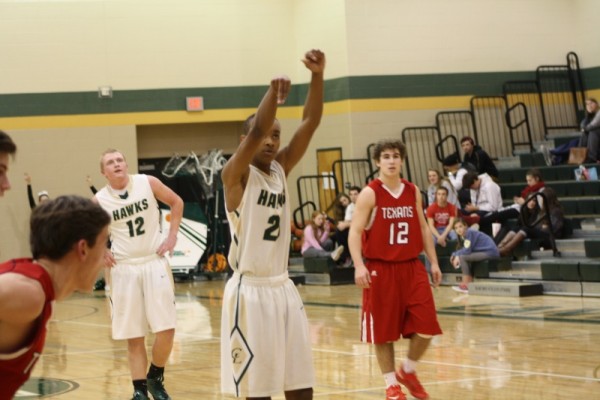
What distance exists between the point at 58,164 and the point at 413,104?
7.43 meters

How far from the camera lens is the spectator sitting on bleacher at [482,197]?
17.4 metres

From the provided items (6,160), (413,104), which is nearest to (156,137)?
(413,104)

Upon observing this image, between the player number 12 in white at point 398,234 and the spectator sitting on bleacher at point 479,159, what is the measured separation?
1151 cm

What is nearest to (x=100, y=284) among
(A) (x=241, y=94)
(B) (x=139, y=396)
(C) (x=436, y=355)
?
(A) (x=241, y=94)

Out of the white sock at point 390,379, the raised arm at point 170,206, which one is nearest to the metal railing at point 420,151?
the raised arm at point 170,206

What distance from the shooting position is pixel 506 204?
733 inches

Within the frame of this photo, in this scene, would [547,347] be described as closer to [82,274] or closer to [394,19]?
[82,274]

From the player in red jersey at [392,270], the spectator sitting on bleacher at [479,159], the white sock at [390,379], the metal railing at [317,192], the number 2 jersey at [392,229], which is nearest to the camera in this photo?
the white sock at [390,379]

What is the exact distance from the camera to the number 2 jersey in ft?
25.6

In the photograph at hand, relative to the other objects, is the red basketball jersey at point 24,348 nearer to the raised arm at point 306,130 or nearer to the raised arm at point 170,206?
the raised arm at point 306,130

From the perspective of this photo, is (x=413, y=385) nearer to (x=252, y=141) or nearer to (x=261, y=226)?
(x=261, y=226)

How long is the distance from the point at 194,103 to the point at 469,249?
321 inches

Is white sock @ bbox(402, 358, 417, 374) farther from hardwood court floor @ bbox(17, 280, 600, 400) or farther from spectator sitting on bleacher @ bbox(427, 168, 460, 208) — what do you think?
spectator sitting on bleacher @ bbox(427, 168, 460, 208)

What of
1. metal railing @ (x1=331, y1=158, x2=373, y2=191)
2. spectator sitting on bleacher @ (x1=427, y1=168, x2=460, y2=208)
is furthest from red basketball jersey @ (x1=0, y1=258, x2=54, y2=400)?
metal railing @ (x1=331, y1=158, x2=373, y2=191)
